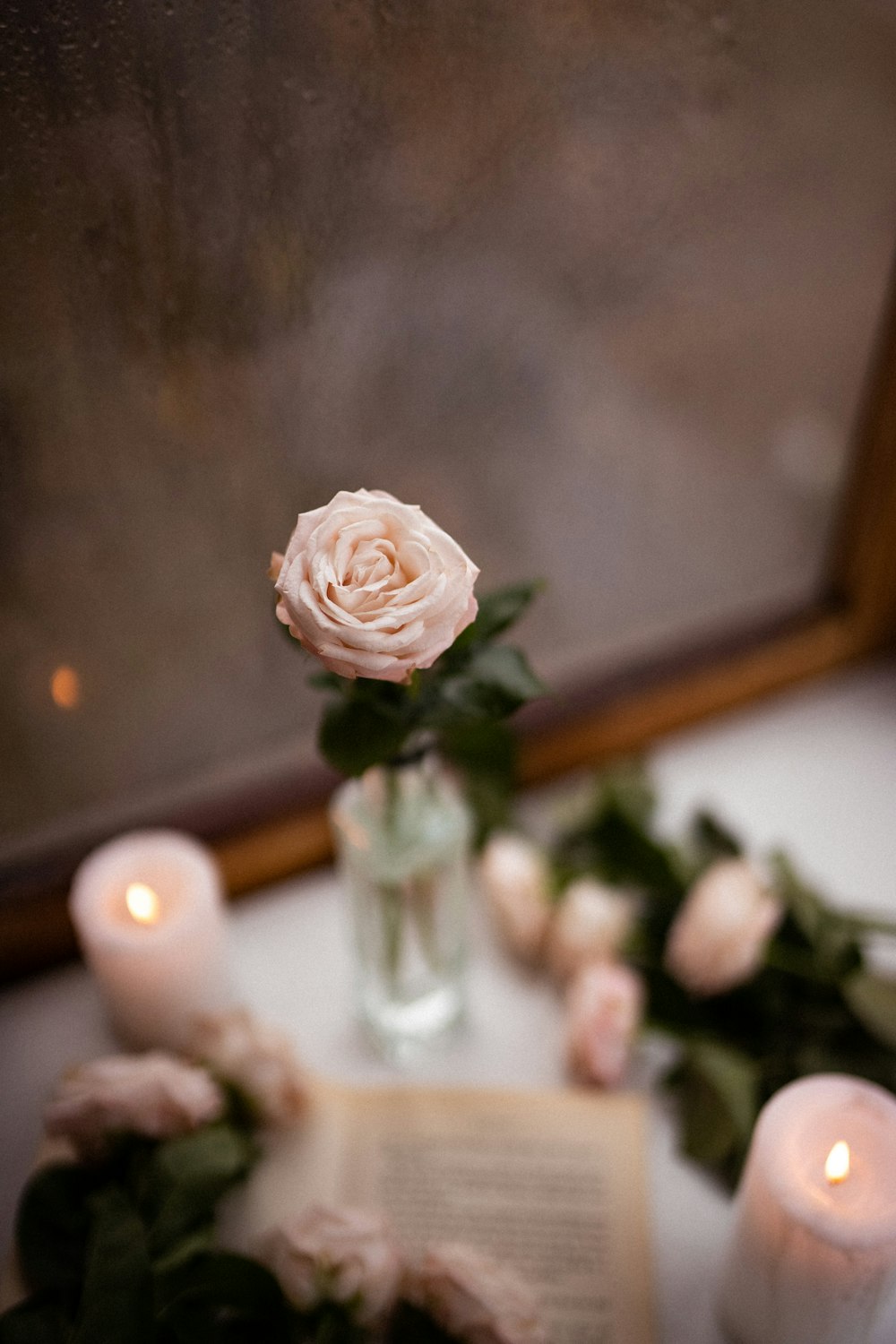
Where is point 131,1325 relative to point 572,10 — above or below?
below

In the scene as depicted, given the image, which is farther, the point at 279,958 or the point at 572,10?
the point at 279,958

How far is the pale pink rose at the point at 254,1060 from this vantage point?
0.62 m

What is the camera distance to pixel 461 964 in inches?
28.1

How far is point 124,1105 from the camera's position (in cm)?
57

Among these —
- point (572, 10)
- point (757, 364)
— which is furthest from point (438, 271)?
point (757, 364)

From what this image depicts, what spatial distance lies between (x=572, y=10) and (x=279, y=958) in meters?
0.62

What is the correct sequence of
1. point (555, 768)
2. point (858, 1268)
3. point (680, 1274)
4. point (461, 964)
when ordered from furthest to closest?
point (555, 768), point (461, 964), point (680, 1274), point (858, 1268)

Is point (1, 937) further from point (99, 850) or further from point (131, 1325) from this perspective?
point (131, 1325)

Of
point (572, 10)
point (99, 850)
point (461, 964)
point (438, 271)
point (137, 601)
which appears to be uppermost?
point (572, 10)

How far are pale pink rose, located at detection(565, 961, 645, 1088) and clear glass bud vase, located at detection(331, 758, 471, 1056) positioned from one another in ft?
0.29

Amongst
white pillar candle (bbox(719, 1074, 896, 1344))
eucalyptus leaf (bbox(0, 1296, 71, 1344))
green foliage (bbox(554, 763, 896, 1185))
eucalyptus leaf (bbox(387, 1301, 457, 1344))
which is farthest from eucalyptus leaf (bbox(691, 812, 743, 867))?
eucalyptus leaf (bbox(0, 1296, 71, 1344))

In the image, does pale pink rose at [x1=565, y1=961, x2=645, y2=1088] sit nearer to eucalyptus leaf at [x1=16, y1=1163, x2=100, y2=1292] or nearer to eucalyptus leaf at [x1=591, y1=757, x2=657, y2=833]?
eucalyptus leaf at [x1=591, y1=757, x2=657, y2=833]

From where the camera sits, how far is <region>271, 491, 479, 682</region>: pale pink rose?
41 cm

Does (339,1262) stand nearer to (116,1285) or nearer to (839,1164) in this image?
(116,1285)
